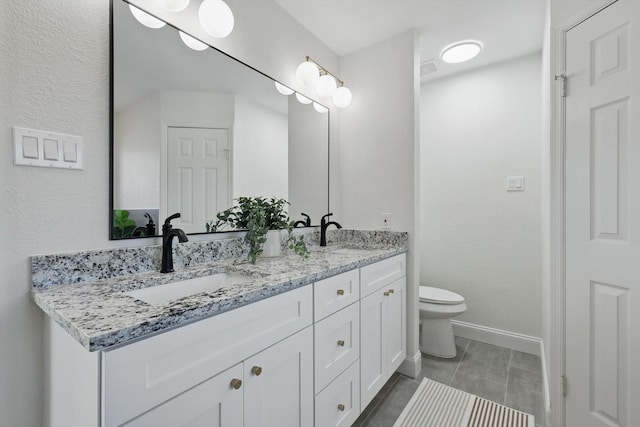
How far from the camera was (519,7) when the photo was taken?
5.67 feet

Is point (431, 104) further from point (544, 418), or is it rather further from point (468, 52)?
point (544, 418)

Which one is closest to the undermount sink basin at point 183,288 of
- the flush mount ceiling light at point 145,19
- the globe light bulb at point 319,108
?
the flush mount ceiling light at point 145,19

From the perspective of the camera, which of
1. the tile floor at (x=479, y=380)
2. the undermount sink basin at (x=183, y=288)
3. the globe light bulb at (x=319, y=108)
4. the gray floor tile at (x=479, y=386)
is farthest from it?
the globe light bulb at (x=319, y=108)

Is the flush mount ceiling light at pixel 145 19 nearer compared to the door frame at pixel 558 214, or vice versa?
the flush mount ceiling light at pixel 145 19

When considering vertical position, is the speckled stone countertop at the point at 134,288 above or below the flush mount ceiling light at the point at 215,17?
below

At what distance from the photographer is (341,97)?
211 cm

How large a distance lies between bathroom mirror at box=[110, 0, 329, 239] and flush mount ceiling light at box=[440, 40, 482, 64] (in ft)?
4.44

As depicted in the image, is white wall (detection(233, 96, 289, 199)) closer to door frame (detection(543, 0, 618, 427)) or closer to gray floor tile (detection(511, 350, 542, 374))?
door frame (detection(543, 0, 618, 427))

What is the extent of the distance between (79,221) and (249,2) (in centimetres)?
138

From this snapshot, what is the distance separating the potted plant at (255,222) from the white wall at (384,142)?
78cm

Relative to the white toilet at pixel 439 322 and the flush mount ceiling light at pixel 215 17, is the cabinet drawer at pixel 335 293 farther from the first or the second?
the flush mount ceiling light at pixel 215 17

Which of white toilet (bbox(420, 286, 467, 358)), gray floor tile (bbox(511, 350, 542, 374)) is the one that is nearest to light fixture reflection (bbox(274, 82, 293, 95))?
white toilet (bbox(420, 286, 467, 358))

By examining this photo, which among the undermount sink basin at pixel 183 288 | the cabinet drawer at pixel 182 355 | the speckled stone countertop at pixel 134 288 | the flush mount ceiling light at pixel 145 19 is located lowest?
the cabinet drawer at pixel 182 355

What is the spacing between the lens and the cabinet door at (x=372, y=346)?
1435 millimetres
